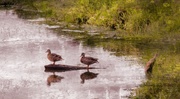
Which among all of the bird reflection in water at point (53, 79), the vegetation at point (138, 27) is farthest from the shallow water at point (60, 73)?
the vegetation at point (138, 27)

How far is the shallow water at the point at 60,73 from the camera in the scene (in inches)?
608

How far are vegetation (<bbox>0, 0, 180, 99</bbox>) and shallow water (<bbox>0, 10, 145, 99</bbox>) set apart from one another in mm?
716

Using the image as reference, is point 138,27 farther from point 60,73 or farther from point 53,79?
point 53,79

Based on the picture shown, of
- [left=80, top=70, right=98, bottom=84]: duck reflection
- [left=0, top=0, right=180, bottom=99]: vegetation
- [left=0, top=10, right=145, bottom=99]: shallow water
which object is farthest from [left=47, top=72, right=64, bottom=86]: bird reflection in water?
[left=0, top=0, right=180, bottom=99]: vegetation

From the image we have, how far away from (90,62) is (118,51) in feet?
9.53

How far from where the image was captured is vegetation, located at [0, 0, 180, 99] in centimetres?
1812

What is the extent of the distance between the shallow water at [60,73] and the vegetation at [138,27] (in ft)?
2.35

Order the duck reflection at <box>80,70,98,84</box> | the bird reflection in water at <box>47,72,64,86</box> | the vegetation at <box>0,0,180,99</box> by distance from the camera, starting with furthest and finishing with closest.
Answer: the vegetation at <box>0,0,180,99</box>
the duck reflection at <box>80,70,98,84</box>
the bird reflection in water at <box>47,72,64,86</box>

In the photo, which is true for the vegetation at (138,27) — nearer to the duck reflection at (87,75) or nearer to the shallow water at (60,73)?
the shallow water at (60,73)

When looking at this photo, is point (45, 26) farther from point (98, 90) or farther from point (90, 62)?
point (98, 90)

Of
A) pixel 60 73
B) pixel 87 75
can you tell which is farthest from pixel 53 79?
pixel 87 75

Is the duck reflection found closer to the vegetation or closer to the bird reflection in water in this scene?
the bird reflection in water

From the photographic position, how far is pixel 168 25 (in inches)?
898

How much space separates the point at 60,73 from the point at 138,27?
675 centimetres
